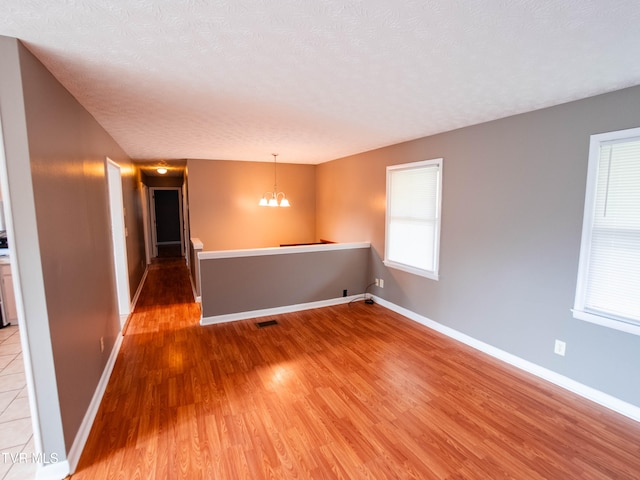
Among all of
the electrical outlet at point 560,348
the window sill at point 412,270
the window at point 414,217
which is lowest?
the electrical outlet at point 560,348

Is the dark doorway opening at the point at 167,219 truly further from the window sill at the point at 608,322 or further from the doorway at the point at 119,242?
the window sill at the point at 608,322

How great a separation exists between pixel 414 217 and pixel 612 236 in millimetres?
2022

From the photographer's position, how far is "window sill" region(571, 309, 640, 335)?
7.35 feet

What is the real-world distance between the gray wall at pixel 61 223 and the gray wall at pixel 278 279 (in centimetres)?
131

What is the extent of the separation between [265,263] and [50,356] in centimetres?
268

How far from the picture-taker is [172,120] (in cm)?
299

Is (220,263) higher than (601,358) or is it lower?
higher

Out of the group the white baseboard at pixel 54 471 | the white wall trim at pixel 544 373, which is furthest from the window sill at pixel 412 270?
the white baseboard at pixel 54 471

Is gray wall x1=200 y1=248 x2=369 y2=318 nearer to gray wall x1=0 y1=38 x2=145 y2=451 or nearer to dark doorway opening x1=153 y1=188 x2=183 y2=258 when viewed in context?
gray wall x1=0 y1=38 x2=145 y2=451

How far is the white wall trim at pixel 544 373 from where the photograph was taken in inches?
91.1

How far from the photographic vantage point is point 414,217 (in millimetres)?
4086

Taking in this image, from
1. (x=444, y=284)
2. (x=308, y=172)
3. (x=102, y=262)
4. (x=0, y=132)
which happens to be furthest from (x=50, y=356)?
(x=308, y=172)

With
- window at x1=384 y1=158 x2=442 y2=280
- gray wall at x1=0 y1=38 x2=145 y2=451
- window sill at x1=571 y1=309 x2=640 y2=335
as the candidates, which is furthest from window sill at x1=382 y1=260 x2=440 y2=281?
gray wall at x1=0 y1=38 x2=145 y2=451

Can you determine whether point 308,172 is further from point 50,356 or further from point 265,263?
point 50,356
